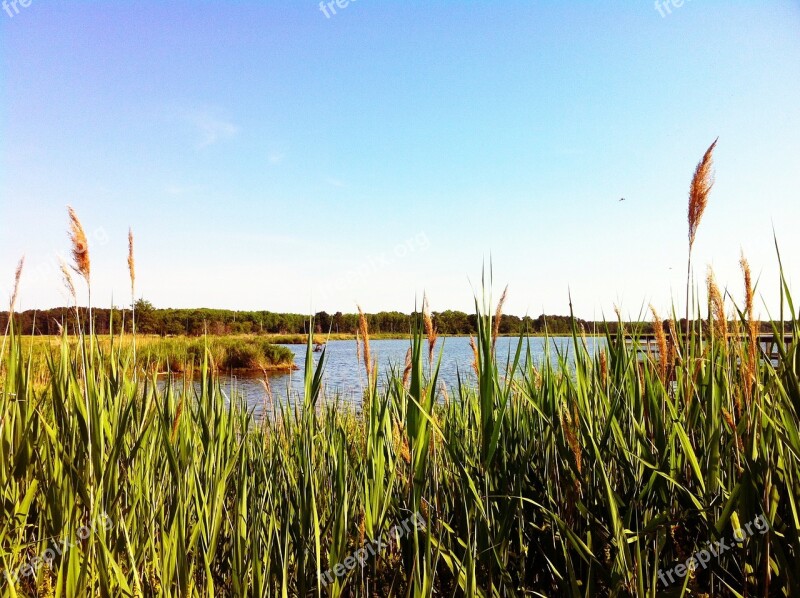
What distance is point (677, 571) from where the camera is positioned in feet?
5.79

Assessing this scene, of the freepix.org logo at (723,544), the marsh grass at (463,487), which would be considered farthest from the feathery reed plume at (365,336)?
the freepix.org logo at (723,544)

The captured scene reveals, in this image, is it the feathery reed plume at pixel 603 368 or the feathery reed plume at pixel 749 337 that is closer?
the feathery reed plume at pixel 749 337

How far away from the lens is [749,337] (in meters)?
1.64

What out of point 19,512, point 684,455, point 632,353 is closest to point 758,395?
point 684,455

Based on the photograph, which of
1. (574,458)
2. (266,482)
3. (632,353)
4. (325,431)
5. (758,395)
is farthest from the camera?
(325,431)

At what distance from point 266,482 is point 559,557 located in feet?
3.46

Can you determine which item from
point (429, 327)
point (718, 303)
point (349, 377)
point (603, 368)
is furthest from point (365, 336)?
point (349, 377)

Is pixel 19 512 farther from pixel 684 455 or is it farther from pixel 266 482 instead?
pixel 684 455

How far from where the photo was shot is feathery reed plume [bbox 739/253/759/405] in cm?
154

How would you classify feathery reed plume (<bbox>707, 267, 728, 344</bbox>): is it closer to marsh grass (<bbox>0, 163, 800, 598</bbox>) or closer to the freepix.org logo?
marsh grass (<bbox>0, 163, 800, 598</bbox>)

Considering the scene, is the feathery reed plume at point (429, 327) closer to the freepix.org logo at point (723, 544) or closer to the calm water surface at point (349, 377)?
the calm water surface at point (349, 377)

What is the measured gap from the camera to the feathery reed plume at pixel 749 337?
1.54m

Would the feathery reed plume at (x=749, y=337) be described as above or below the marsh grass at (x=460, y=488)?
above

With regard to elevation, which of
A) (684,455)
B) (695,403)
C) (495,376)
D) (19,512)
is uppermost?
(495,376)
